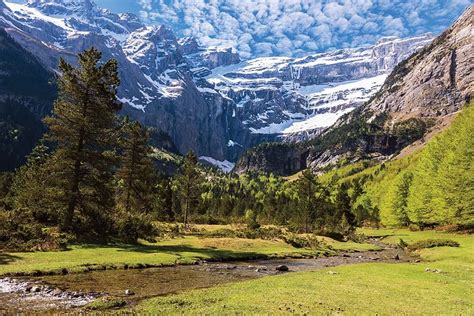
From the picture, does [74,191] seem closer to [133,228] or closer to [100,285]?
[133,228]

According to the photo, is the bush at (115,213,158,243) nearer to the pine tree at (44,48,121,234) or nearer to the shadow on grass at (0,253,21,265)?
the pine tree at (44,48,121,234)

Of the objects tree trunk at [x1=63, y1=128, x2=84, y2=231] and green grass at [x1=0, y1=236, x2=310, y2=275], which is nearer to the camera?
green grass at [x1=0, y1=236, x2=310, y2=275]

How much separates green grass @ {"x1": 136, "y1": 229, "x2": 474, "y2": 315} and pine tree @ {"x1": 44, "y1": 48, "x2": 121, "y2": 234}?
2354 centimetres

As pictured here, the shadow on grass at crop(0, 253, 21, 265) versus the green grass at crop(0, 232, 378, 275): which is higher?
the shadow on grass at crop(0, 253, 21, 265)

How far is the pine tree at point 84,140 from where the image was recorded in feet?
135

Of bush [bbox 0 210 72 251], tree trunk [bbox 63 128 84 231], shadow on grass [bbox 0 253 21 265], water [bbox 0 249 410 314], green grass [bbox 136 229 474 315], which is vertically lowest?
water [bbox 0 249 410 314]

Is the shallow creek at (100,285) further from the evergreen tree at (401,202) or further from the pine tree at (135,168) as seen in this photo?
the evergreen tree at (401,202)

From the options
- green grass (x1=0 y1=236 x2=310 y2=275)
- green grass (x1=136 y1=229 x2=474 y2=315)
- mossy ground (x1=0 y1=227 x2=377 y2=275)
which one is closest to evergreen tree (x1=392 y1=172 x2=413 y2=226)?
mossy ground (x1=0 y1=227 x2=377 y2=275)

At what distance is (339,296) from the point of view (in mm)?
21328

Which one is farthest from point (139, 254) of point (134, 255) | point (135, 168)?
point (135, 168)

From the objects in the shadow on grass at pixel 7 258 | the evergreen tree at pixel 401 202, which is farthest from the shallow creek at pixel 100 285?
the evergreen tree at pixel 401 202

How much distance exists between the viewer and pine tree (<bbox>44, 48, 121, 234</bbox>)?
41125 millimetres

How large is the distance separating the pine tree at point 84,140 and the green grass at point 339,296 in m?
23.5

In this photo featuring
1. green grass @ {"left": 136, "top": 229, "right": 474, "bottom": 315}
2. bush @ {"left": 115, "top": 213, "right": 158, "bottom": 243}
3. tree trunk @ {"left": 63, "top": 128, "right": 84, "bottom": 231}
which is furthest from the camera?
bush @ {"left": 115, "top": 213, "right": 158, "bottom": 243}
